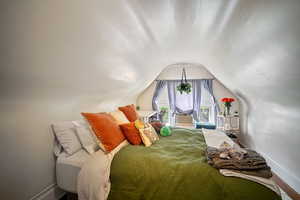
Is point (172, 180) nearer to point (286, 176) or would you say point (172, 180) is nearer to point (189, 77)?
point (286, 176)

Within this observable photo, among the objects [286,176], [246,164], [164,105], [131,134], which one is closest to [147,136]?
[131,134]

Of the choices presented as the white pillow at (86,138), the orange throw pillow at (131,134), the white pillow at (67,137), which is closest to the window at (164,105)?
the orange throw pillow at (131,134)

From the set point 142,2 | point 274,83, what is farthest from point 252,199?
point 142,2

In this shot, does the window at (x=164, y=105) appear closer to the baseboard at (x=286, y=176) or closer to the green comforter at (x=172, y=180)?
the baseboard at (x=286, y=176)

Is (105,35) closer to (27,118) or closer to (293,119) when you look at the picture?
(27,118)

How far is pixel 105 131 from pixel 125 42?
1.15 meters

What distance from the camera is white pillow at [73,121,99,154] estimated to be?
5.04 feet

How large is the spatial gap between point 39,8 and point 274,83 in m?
2.28

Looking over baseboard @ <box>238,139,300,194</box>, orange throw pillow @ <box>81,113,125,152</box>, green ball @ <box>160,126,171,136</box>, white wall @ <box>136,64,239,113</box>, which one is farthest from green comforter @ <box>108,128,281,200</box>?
white wall @ <box>136,64,239,113</box>

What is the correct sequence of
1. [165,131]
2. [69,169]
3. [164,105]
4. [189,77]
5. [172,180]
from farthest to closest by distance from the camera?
[164,105] → [189,77] → [165,131] → [69,169] → [172,180]

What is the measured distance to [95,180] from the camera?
3.78 feet

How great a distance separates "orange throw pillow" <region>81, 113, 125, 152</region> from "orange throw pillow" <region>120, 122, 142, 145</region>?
8 cm

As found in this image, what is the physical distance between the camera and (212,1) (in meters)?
1.08

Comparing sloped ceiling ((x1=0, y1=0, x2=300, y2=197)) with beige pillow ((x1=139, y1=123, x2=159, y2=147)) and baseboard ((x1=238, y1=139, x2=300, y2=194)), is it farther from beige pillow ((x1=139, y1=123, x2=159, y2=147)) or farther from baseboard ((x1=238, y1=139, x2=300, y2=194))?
beige pillow ((x1=139, y1=123, x2=159, y2=147))
